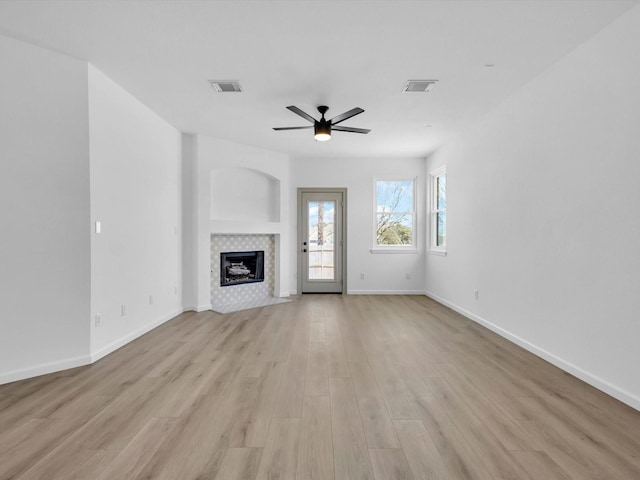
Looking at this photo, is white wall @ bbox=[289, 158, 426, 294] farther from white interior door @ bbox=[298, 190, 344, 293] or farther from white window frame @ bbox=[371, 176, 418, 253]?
white interior door @ bbox=[298, 190, 344, 293]

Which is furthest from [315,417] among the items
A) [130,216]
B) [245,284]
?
[245,284]

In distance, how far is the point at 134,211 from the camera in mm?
4074

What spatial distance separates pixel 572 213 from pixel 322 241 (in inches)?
184

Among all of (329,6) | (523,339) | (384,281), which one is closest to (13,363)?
(329,6)

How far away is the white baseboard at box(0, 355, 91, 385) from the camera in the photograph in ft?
9.23

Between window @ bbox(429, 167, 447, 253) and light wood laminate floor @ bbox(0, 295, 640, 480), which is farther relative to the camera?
window @ bbox(429, 167, 447, 253)

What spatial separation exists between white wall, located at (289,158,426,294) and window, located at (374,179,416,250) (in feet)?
0.50

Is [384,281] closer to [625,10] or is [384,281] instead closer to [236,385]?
[236,385]

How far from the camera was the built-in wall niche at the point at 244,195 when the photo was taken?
5984mm

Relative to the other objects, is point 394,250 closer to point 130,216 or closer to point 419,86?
point 419,86

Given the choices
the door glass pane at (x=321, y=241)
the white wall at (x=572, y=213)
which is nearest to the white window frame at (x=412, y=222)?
the door glass pane at (x=321, y=241)

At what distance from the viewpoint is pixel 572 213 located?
3045 millimetres

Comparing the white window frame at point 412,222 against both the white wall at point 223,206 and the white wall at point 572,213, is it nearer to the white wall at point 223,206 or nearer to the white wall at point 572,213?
the white wall at point 223,206

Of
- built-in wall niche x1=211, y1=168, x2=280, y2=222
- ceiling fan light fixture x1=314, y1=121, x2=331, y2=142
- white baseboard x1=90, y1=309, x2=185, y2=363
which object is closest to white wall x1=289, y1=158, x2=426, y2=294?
built-in wall niche x1=211, y1=168, x2=280, y2=222
